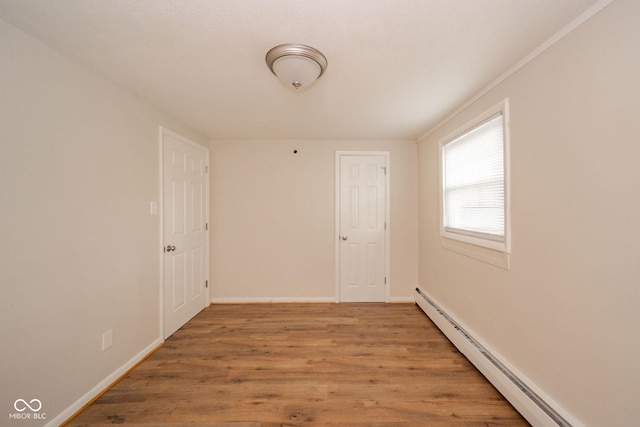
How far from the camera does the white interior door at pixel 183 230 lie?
2.59 metres

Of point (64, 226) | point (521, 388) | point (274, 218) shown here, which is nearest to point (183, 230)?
point (274, 218)

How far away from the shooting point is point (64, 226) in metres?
1.56

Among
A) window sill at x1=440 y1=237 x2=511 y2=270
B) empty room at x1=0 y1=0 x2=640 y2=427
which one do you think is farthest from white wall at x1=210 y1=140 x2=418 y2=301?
window sill at x1=440 y1=237 x2=511 y2=270

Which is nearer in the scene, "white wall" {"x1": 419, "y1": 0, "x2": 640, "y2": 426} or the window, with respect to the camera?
"white wall" {"x1": 419, "y1": 0, "x2": 640, "y2": 426}

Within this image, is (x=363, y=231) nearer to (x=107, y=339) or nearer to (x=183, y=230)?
(x=183, y=230)

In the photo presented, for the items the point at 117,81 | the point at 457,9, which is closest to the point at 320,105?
the point at 457,9

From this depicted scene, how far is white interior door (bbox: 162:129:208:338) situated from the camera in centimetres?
259

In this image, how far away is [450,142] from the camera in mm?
2689

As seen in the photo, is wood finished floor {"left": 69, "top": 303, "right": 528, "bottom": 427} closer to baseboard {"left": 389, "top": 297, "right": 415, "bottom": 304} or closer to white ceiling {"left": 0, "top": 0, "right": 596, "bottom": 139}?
baseboard {"left": 389, "top": 297, "right": 415, "bottom": 304}

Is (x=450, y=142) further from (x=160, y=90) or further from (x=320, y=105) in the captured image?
(x=160, y=90)

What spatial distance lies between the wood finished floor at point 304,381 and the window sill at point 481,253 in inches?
38.2

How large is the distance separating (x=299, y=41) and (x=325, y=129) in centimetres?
165

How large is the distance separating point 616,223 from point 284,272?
128 inches

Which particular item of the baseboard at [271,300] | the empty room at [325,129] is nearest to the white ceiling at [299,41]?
the empty room at [325,129]
